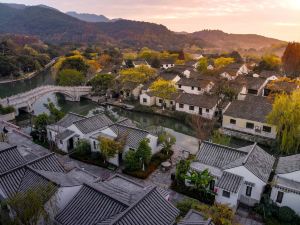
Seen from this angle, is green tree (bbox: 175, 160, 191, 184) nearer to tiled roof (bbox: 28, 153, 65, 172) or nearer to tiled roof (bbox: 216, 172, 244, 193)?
tiled roof (bbox: 216, 172, 244, 193)

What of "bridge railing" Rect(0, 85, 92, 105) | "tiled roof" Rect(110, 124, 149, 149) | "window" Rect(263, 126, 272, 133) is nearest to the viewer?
"tiled roof" Rect(110, 124, 149, 149)

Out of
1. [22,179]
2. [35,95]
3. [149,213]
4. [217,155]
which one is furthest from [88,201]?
[35,95]

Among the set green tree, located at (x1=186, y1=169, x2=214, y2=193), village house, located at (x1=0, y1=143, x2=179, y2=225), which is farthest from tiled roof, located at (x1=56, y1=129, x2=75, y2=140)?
green tree, located at (x1=186, y1=169, x2=214, y2=193)

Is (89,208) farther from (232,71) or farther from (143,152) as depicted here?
(232,71)

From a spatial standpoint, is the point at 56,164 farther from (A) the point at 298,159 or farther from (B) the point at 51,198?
(A) the point at 298,159

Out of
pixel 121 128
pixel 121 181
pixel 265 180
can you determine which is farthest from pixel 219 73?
pixel 121 181

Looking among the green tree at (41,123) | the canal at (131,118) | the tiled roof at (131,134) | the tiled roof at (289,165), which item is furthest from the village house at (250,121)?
the green tree at (41,123)
